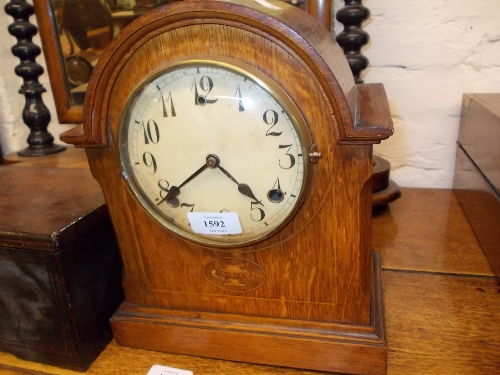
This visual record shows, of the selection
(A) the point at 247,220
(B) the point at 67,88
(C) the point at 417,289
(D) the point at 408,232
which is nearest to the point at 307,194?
(A) the point at 247,220

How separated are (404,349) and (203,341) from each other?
0.31m

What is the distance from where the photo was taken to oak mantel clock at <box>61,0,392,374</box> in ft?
1.69

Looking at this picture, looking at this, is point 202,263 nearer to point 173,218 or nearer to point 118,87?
point 173,218

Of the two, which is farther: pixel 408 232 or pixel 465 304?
pixel 408 232

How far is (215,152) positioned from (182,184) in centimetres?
7

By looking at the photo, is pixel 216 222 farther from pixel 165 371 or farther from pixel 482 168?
pixel 482 168

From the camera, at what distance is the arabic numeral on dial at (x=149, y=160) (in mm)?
589

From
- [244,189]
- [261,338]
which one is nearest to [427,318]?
[261,338]

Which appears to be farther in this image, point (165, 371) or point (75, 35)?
point (75, 35)

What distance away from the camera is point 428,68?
1081 millimetres

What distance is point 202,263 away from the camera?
647 millimetres

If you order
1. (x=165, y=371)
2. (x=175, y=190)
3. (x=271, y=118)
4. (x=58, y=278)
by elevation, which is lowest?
(x=165, y=371)

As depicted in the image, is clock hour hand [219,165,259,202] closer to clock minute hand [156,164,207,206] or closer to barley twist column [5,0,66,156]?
clock minute hand [156,164,207,206]

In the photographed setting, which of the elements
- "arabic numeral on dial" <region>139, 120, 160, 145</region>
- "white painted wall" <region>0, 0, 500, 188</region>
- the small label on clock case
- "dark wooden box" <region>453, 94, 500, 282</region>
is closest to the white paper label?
the small label on clock case
